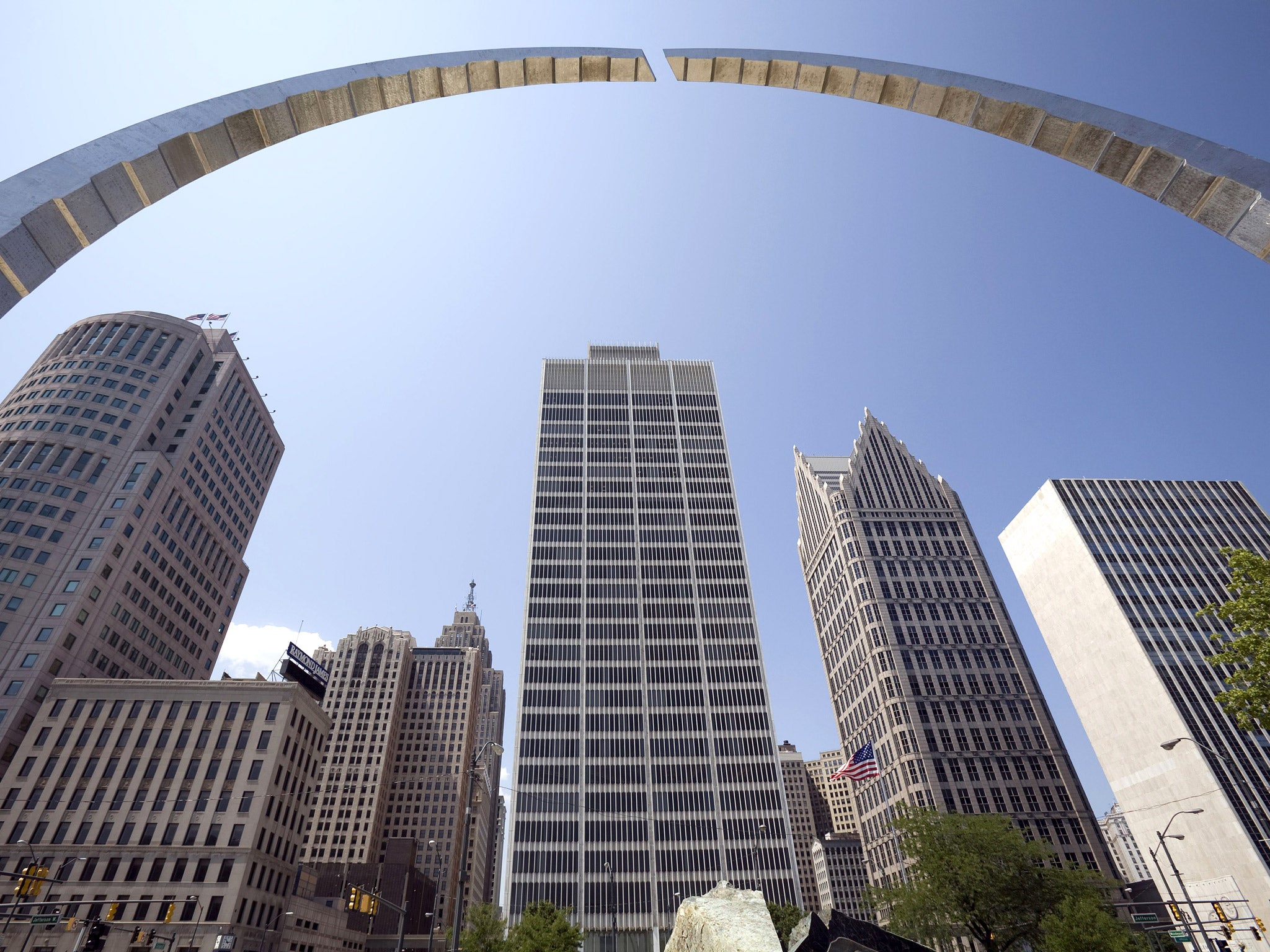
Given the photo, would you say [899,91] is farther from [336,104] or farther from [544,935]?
[544,935]

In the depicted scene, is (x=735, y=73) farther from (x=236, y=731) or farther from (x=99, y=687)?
(x=99, y=687)

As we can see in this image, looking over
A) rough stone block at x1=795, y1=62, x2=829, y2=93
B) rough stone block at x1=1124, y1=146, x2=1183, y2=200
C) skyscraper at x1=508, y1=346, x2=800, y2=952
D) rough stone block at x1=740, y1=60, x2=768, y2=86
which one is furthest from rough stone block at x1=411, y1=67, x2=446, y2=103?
skyscraper at x1=508, y1=346, x2=800, y2=952

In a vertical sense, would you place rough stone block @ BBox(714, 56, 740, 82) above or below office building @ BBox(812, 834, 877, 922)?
below

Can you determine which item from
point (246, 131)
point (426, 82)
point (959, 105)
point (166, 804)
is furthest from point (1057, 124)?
point (166, 804)

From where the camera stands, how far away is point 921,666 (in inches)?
4077

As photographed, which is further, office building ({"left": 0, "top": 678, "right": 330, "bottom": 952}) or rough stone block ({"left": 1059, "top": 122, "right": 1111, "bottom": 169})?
office building ({"left": 0, "top": 678, "right": 330, "bottom": 952})

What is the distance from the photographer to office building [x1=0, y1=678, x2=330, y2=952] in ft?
211

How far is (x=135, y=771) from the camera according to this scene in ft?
236

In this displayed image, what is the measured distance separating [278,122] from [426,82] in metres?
1.80

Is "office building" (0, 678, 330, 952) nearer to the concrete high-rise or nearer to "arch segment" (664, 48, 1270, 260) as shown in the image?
the concrete high-rise

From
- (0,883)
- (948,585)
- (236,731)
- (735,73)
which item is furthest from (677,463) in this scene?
(735,73)

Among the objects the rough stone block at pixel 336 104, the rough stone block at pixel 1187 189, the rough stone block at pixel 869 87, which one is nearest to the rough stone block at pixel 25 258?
the rough stone block at pixel 336 104

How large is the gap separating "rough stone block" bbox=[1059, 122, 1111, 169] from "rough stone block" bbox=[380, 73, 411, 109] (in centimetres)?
759

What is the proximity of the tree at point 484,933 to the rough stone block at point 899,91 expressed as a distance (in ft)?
203
